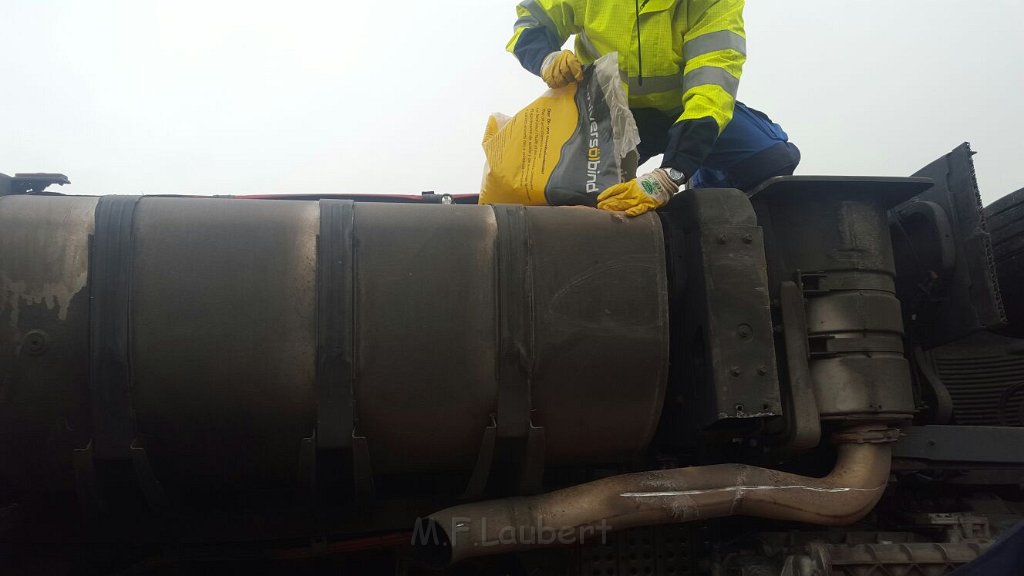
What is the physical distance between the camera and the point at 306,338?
2.27 m

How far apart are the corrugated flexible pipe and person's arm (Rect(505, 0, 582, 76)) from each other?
6.02 feet

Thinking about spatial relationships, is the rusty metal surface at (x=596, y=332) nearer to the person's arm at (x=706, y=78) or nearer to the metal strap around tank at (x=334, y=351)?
the person's arm at (x=706, y=78)

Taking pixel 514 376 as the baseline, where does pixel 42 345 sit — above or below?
above

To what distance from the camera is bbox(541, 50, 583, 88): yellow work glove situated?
9.71 ft

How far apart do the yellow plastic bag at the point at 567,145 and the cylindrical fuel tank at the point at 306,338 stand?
0.32m

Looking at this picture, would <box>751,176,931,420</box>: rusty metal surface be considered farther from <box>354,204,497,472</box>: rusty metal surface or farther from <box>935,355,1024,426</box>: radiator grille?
<box>354,204,497,472</box>: rusty metal surface

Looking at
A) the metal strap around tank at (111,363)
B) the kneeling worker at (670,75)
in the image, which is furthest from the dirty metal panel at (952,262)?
the metal strap around tank at (111,363)

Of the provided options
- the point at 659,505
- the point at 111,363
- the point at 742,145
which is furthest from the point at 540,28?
the point at 111,363

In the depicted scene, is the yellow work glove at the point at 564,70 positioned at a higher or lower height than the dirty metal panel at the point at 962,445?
higher

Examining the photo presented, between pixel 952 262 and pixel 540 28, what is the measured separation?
194 cm

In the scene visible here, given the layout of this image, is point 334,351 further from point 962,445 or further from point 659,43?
point 962,445

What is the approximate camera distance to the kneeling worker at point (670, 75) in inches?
110

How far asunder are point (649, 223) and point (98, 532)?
2120mm

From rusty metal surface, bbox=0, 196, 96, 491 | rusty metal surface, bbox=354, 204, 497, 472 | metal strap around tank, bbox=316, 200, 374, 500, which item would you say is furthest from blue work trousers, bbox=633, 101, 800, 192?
rusty metal surface, bbox=0, 196, 96, 491
